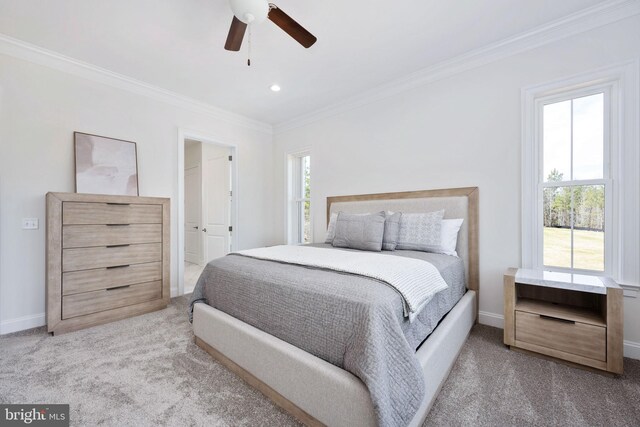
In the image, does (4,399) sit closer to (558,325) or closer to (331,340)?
(331,340)

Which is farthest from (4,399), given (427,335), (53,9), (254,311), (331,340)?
(53,9)

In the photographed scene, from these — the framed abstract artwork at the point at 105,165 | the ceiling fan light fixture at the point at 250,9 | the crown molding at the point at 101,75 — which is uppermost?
the crown molding at the point at 101,75

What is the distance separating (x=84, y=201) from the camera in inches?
98.4

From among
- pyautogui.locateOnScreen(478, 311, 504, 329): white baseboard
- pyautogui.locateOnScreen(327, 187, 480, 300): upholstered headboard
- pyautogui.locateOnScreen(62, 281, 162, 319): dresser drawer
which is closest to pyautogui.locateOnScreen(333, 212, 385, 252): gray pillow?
pyautogui.locateOnScreen(327, 187, 480, 300): upholstered headboard

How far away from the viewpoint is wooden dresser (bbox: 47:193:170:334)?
A: 2348 millimetres

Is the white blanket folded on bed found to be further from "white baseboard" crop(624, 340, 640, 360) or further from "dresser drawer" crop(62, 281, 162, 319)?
"dresser drawer" crop(62, 281, 162, 319)

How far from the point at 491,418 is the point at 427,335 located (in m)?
0.47

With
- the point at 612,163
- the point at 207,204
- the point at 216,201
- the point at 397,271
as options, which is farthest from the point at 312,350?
the point at 207,204

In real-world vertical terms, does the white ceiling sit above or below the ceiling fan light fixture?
above

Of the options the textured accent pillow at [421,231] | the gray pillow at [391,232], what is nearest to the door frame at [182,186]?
the gray pillow at [391,232]

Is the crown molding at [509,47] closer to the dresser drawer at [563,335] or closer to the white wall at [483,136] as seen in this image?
the white wall at [483,136]

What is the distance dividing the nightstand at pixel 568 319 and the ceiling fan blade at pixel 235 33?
8.72 ft

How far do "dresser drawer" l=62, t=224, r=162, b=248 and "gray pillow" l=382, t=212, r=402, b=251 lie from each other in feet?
8.21

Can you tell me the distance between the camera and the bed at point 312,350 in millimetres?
1158
